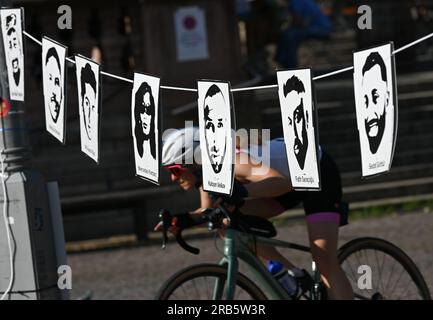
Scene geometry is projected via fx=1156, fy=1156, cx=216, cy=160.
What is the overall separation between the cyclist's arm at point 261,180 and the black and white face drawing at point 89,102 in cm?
87

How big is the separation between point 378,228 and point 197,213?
5.99 m

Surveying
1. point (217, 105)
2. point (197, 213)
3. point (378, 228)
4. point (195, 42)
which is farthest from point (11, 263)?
point (195, 42)

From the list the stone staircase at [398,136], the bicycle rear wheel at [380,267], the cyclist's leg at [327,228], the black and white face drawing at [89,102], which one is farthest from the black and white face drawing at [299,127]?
the stone staircase at [398,136]

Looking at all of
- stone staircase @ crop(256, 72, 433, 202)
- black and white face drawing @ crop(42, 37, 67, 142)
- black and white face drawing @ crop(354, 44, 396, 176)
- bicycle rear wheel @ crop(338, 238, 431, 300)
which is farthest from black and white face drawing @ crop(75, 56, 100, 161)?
stone staircase @ crop(256, 72, 433, 202)

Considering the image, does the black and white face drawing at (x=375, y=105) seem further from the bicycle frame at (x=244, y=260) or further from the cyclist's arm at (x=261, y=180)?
the bicycle frame at (x=244, y=260)

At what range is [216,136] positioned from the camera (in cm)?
601

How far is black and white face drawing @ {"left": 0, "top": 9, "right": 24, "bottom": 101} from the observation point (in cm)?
671

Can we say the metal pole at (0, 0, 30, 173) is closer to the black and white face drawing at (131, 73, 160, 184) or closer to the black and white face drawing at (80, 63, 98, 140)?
the black and white face drawing at (80, 63, 98, 140)

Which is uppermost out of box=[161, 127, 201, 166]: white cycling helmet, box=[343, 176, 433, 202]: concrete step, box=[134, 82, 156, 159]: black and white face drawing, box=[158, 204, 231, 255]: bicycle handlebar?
box=[134, 82, 156, 159]: black and white face drawing

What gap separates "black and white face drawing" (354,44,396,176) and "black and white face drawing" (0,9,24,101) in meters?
2.22

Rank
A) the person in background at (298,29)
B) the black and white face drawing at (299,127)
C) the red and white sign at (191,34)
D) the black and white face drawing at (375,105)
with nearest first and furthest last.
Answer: the black and white face drawing at (375,105)
the black and white face drawing at (299,127)
the red and white sign at (191,34)
the person in background at (298,29)

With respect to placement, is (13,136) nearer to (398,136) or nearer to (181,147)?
(181,147)

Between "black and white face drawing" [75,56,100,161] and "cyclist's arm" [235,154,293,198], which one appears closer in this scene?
"cyclist's arm" [235,154,293,198]

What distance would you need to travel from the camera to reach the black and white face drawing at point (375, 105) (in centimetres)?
520
